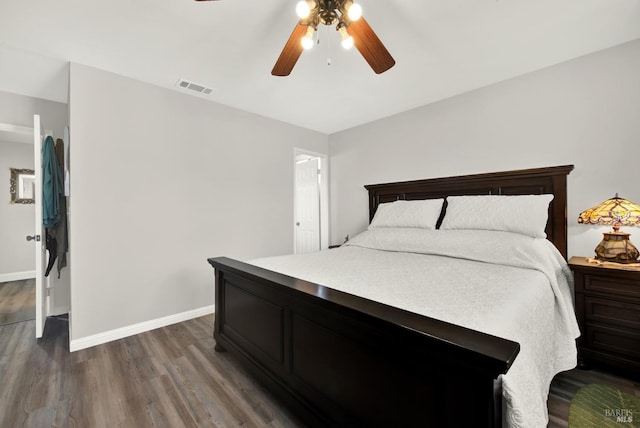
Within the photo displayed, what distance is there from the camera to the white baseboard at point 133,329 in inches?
91.2

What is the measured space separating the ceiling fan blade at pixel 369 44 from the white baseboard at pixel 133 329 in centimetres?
297

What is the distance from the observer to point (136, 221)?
2.65 meters

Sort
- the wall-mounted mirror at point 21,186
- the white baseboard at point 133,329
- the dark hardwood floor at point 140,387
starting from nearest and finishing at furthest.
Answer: the dark hardwood floor at point 140,387, the white baseboard at point 133,329, the wall-mounted mirror at point 21,186

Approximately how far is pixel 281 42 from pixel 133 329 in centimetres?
287

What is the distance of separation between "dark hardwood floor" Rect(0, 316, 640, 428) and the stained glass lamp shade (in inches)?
33.5

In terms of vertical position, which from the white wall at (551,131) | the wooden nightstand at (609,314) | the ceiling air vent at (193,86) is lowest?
the wooden nightstand at (609,314)

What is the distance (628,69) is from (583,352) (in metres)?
2.20

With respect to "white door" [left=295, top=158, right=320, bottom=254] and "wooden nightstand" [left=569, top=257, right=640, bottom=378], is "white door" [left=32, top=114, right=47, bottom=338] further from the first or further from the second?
"wooden nightstand" [left=569, top=257, right=640, bottom=378]

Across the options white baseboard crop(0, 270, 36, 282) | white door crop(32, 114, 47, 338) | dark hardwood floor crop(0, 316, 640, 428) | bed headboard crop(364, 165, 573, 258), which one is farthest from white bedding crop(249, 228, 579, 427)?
white baseboard crop(0, 270, 36, 282)

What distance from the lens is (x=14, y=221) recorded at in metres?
4.47

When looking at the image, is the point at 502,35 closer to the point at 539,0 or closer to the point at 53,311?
the point at 539,0

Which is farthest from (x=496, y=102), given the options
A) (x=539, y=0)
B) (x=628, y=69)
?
(x=539, y=0)

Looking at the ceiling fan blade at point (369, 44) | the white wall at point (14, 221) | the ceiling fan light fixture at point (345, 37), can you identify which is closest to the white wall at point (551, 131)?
the ceiling fan blade at point (369, 44)

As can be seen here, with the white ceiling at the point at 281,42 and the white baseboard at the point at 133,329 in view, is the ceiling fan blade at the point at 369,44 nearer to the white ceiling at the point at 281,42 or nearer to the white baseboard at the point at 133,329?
the white ceiling at the point at 281,42
